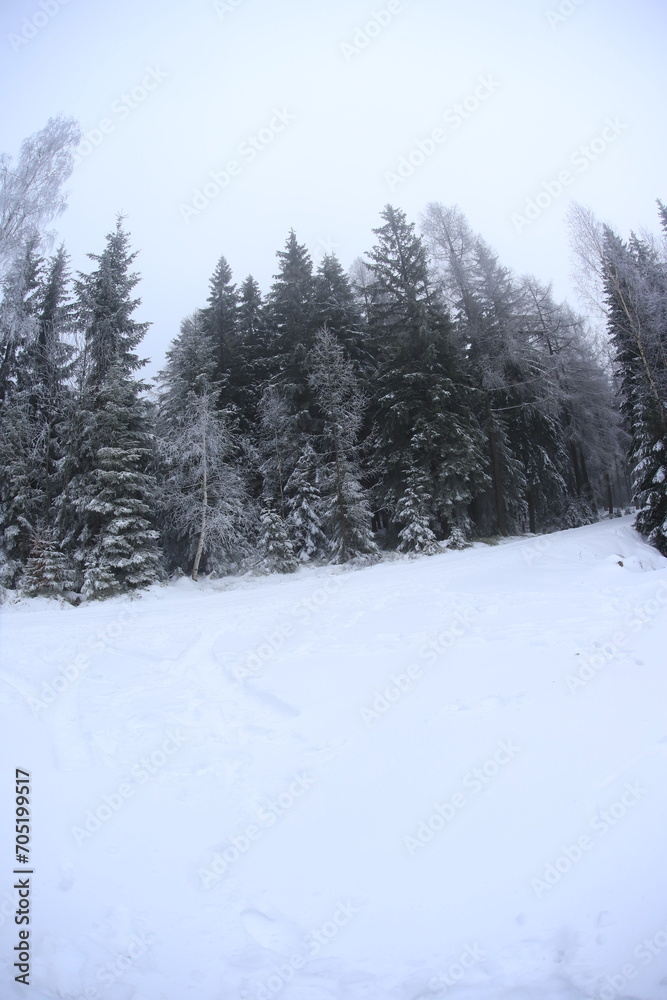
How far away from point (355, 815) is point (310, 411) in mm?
18516

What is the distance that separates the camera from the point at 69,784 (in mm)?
4074

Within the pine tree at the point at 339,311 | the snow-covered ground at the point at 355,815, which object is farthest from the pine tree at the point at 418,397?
the snow-covered ground at the point at 355,815

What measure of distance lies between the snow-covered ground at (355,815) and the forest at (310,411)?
34.3 ft

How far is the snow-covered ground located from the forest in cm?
1045

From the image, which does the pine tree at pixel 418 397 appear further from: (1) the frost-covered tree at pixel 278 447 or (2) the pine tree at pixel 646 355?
(2) the pine tree at pixel 646 355

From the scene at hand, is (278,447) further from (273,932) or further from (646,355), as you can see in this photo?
(273,932)

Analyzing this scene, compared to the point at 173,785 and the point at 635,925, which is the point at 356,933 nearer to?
the point at 635,925

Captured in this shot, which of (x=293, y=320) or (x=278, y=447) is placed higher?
(x=293, y=320)

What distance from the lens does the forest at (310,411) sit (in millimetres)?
15234

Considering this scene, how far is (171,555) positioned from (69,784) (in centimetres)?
1754

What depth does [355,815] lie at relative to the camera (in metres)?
3.68

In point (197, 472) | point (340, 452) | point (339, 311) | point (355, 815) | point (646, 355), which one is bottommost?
point (355, 815)

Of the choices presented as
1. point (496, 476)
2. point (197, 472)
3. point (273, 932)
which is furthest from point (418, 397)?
point (273, 932)

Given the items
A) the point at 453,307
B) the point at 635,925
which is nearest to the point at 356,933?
the point at 635,925
